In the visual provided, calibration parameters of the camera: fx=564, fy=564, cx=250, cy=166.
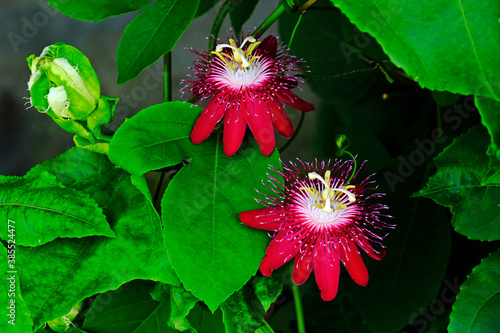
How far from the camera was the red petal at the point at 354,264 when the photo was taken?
1.09 ft

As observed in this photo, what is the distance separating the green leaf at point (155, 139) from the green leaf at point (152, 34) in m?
0.03

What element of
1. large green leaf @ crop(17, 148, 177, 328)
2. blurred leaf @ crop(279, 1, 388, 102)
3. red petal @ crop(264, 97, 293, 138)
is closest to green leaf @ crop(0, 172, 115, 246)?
large green leaf @ crop(17, 148, 177, 328)

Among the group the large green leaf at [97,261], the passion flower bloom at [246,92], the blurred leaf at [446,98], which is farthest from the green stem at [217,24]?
the blurred leaf at [446,98]

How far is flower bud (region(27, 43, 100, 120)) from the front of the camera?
335 mm

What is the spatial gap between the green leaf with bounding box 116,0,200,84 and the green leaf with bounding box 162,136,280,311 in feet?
0.23

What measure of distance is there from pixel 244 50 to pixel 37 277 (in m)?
0.20

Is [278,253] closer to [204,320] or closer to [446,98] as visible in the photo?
[204,320]

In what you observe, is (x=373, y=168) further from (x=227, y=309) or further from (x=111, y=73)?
(x=111, y=73)

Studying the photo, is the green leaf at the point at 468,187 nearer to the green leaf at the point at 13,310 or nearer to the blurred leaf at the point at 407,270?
the blurred leaf at the point at 407,270

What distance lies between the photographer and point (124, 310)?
1.35 feet

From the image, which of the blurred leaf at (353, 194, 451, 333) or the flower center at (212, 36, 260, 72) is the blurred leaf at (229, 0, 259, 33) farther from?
the blurred leaf at (353, 194, 451, 333)

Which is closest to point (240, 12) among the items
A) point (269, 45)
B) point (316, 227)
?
point (269, 45)

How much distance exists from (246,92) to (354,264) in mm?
128

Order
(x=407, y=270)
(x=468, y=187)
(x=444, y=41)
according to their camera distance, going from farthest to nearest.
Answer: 1. (x=407, y=270)
2. (x=468, y=187)
3. (x=444, y=41)
